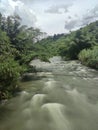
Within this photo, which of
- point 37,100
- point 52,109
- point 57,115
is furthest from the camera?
point 37,100

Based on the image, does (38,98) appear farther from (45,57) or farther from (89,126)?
(45,57)

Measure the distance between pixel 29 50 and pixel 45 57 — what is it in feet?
13.1

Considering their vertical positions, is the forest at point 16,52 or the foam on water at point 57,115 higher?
the forest at point 16,52

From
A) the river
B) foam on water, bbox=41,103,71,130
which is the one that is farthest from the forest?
foam on water, bbox=41,103,71,130

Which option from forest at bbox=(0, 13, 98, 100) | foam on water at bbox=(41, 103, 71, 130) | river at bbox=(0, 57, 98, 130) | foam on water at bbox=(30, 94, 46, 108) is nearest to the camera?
foam on water at bbox=(41, 103, 71, 130)

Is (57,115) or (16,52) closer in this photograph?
(57,115)

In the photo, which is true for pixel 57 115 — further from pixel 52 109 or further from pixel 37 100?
pixel 37 100

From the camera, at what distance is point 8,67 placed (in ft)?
49.2

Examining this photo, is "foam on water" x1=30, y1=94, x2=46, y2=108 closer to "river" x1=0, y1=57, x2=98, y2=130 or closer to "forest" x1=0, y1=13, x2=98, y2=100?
"river" x1=0, y1=57, x2=98, y2=130

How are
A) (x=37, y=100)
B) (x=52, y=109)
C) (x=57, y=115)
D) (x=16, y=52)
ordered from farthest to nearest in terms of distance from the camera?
1. (x=16, y=52)
2. (x=37, y=100)
3. (x=52, y=109)
4. (x=57, y=115)

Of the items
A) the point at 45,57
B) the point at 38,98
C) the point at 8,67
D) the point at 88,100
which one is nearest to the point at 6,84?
the point at 8,67

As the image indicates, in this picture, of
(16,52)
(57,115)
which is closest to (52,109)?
(57,115)

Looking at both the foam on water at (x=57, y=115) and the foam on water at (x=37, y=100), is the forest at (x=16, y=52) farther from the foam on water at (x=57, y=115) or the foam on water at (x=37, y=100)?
the foam on water at (x=57, y=115)

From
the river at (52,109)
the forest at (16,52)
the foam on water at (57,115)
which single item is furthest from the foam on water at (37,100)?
the forest at (16,52)
